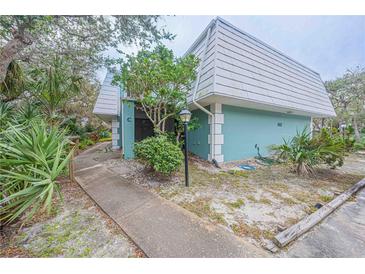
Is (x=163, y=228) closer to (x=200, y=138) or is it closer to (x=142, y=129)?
(x=200, y=138)

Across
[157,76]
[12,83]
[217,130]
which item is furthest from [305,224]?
[12,83]

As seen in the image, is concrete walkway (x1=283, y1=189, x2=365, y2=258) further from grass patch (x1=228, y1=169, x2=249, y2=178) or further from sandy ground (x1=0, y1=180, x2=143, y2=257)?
grass patch (x1=228, y1=169, x2=249, y2=178)

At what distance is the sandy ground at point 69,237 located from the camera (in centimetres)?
170

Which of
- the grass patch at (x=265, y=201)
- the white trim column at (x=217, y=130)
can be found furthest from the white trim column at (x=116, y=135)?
the grass patch at (x=265, y=201)

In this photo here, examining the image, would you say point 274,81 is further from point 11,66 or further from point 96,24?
point 11,66

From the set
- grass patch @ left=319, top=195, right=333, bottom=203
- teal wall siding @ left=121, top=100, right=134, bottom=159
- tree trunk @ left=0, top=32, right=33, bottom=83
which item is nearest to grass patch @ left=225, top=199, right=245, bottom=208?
grass patch @ left=319, top=195, right=333, bottom=203

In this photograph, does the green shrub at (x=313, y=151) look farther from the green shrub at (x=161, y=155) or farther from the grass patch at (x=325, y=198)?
the green shrub at (x=161, y=155)

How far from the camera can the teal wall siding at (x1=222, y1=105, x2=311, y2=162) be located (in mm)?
5711

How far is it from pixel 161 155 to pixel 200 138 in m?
2.91

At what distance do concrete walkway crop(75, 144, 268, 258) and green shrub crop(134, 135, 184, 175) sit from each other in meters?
0.67

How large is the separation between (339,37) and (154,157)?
7474mm

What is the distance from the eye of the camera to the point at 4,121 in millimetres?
2814

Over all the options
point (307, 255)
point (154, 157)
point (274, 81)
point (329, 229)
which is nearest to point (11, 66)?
point (154, 157)

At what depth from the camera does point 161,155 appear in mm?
3615
